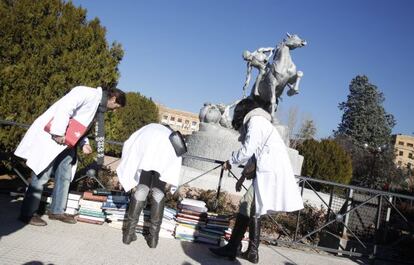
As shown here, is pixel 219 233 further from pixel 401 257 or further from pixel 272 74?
pixel 272 74

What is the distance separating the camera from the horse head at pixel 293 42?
12734 mm

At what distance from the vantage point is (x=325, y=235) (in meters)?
8.37

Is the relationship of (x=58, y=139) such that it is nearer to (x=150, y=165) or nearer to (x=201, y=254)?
(x=150, y=165)

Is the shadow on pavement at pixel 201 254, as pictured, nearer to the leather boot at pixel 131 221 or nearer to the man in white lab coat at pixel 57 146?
the leather boot at pixel 131 221

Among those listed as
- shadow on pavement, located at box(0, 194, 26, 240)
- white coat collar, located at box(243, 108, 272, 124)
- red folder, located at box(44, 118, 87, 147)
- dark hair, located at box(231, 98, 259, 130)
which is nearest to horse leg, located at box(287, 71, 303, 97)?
dark hair, located at box(231, 98, 259, 130)

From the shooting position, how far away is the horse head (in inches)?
501

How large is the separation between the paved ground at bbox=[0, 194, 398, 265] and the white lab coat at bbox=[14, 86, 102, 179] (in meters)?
0.73

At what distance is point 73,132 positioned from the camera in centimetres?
462

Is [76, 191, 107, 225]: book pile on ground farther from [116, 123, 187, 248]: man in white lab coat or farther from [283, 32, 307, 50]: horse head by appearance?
[283, 32, 307, 50]: horse head

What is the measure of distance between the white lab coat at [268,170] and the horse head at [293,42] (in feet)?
29.3

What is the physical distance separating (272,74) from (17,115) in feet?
25.6

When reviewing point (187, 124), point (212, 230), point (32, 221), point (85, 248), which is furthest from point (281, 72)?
point (187, 124)

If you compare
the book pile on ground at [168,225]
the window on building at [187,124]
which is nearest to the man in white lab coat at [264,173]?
the book pile on ground at [168,225]

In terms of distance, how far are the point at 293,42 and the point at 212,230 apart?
8.97 meters
